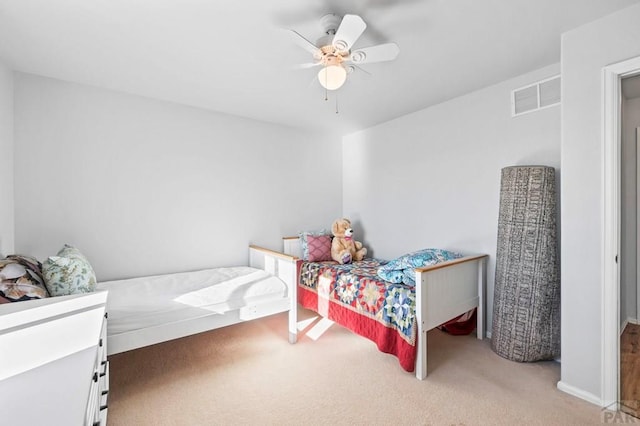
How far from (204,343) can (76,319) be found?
63.0 inches

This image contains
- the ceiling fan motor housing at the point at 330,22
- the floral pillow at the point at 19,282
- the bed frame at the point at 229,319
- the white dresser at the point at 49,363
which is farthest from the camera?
the bed frame at the point at 229,319

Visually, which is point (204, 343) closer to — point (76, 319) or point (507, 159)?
point (76, 319)

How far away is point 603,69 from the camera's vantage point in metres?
1.71

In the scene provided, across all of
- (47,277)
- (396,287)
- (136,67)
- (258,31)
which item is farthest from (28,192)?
(396,287)

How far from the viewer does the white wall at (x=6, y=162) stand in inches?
81.6

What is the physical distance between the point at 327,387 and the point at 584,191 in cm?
208

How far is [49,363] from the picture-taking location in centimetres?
81

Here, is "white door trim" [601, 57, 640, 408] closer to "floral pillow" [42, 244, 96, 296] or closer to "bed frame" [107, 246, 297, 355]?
"bed frame" [107, 246, 297, 355]

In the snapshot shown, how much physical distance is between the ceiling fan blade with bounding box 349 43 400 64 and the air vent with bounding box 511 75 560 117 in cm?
144

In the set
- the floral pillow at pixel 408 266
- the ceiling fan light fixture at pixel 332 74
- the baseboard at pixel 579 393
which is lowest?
the baseboard at pixel 579 393

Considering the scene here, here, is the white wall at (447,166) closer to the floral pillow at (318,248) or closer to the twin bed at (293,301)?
the twin bed at (293,301)

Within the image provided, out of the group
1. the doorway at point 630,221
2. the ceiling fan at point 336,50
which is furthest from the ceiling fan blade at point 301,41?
the doorway at point 630,221

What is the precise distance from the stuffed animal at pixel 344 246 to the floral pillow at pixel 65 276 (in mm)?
2274

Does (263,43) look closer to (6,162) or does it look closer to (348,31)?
(348,31)
